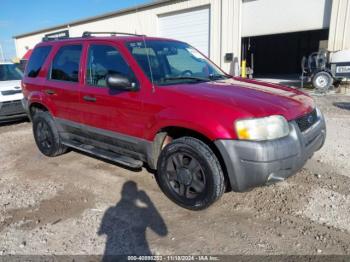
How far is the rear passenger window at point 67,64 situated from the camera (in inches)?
173

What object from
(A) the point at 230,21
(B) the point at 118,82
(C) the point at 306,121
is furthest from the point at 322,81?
(B) the point at 118,82

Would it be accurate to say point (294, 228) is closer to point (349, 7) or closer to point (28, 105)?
point (28, 105)

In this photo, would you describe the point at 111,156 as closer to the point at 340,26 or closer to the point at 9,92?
the point at 9,92

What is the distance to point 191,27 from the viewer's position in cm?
1528

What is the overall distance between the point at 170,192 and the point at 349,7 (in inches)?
436

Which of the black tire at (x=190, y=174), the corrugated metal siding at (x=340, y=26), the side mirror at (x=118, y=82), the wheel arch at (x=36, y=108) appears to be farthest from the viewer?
the corrugated metal siding at (x=340, y=26)

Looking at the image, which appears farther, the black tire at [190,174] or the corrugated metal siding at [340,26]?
the corrugated metal siding at [340,26]

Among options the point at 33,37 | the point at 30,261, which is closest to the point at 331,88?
the point at 30,261

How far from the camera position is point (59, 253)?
278cm

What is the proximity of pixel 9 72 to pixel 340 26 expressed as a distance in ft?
37.7

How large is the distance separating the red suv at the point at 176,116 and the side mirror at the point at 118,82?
1 centimetres

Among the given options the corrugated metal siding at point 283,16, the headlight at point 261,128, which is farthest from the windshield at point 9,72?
the corrugated metal siding at point 283,16

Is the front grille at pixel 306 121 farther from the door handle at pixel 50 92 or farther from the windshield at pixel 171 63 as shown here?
the door handle at pixel 50 92

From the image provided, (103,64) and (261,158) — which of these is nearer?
(261,158)
